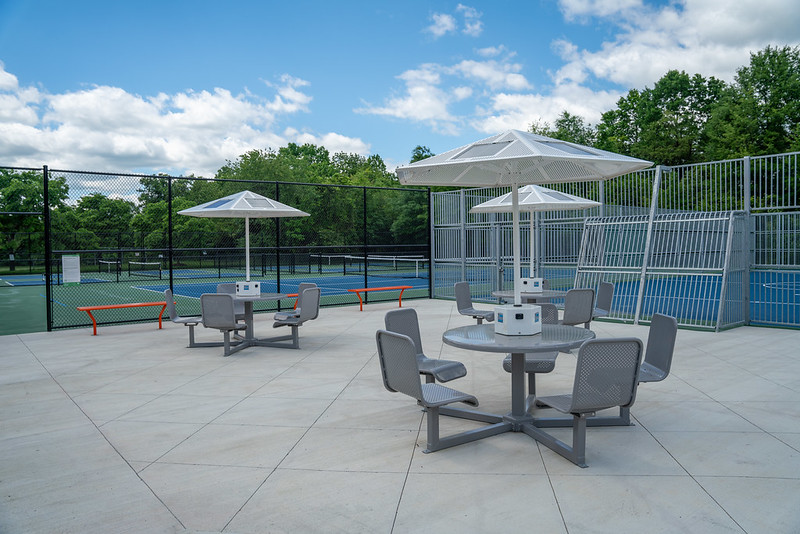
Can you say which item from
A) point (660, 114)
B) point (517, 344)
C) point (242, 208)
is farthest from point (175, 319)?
point (660, 114)

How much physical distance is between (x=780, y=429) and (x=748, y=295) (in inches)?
288

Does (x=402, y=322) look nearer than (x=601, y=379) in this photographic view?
No

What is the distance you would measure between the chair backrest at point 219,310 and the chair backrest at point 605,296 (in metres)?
6.01

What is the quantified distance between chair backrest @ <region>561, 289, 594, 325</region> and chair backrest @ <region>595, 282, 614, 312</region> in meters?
0.95

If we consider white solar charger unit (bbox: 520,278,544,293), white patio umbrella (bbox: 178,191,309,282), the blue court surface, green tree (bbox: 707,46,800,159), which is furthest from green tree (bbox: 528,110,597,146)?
white patio umbrella (bbox: 178,191,309,282)

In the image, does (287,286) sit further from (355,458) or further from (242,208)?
(355,458)

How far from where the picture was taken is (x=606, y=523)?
10.8ft

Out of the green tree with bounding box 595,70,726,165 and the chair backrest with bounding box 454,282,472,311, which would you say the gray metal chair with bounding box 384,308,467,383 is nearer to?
the chair backrest with bounding box 454,282,472,311

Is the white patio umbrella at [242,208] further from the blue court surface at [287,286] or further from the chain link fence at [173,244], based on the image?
the blue court surface at [287,286]

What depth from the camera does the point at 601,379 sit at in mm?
4020

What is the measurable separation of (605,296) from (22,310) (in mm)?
15837

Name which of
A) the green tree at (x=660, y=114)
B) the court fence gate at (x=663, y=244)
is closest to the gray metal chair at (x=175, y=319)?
the court fence gate at (x=663, y=244)

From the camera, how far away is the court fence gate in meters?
10.9

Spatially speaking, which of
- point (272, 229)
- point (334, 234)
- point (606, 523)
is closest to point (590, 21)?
point (334, 234)
